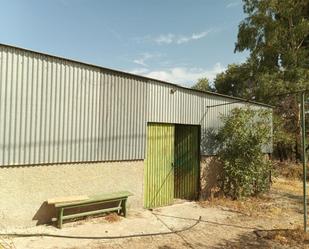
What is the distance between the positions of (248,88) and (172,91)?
616 inches

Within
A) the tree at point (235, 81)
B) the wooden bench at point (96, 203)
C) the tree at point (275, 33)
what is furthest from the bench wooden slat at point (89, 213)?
the tree at point (235, 81)

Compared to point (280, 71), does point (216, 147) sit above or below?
below

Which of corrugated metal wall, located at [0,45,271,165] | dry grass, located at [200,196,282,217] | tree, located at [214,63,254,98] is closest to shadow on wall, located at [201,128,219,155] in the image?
corrugated metal wall, located at [0,45,271,165]

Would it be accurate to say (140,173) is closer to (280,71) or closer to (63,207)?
(63,207)

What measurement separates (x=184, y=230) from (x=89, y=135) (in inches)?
131

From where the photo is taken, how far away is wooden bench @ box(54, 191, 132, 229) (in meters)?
6.78

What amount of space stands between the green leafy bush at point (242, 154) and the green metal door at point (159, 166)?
2299 millimetres

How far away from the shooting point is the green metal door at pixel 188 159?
1076 cm

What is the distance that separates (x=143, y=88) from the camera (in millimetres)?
9023

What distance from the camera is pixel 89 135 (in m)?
7.74

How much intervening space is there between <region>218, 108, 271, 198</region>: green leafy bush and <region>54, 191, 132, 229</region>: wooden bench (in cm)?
447

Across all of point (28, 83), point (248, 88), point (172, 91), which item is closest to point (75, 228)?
point (28, 83)

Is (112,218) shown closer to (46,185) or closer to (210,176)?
(46,185)

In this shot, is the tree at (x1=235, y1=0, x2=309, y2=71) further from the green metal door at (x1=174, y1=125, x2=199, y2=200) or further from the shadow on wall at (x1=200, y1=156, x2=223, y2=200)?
the green metal door at (x1=174, y1=125, x2=199, y2=200)
